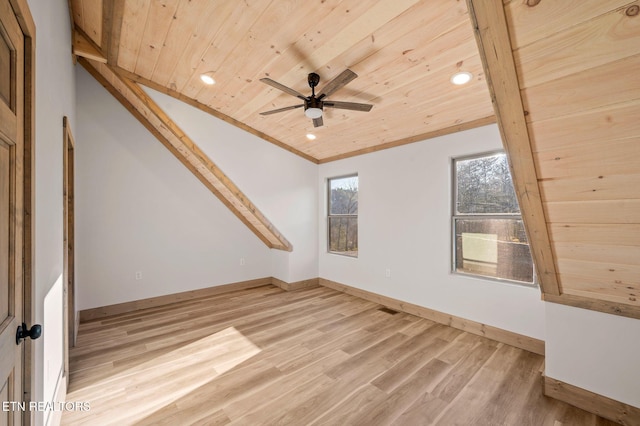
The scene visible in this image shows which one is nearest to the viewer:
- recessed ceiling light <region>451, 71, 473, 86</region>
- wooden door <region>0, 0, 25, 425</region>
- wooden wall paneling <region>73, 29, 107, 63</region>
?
wooden door <region>0, 0, 25, 425</region>

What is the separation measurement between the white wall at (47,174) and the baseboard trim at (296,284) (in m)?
3.30

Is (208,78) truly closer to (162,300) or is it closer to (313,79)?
(313,79)

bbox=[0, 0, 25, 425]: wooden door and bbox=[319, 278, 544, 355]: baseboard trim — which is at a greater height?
bbox=[0, 0, 25, 425]: wooden door

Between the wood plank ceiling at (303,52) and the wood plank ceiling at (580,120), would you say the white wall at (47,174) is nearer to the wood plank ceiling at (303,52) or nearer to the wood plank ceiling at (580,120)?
the wood plank ceiling at (303,52)

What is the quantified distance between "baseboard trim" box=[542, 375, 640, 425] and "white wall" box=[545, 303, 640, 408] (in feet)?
0.10

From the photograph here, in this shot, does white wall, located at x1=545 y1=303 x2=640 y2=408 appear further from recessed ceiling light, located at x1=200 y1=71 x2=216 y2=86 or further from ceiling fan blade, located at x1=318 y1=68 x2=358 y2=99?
recessed ceiling light, located at x1=200 y1=71 x2=216 y2=86

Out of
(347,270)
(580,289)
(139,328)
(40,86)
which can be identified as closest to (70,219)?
(139,328)

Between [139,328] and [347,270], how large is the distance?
3083 mm

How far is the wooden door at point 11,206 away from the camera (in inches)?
32.7

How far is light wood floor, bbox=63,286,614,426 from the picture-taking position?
74.4 inches

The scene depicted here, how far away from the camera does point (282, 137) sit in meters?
4.11

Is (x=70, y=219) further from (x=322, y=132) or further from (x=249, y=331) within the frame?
(x=322, y=132)

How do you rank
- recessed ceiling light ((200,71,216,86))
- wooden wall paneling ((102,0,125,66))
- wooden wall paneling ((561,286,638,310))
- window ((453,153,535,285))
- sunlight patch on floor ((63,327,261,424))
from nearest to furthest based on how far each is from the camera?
wooden wall paneling ((561,286,638,310)), sunlight patch on floor ((63,327,261,424)), wooden wall paneling ((102,0,125,66)), recessed ceiling light ((200,71,216,86)), window ((453,153,535,285))

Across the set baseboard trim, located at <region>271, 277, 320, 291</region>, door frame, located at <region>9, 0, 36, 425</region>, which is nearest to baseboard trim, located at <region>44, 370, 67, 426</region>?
door frame, located at <region>9, 0, 36, 425</region>
